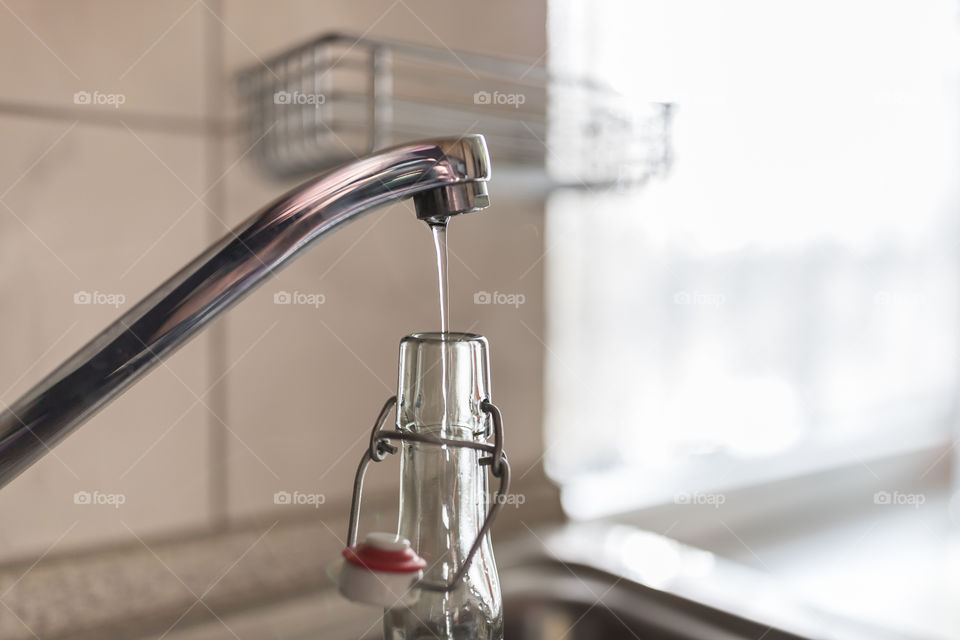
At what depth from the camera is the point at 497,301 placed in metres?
0.89

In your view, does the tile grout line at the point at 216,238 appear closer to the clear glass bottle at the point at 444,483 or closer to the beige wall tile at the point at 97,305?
A: the beige wall tile at the point at 97,305

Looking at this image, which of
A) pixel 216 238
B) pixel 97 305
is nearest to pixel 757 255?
pixel 216 238

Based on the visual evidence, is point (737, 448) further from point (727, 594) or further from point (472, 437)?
point (472, 437)

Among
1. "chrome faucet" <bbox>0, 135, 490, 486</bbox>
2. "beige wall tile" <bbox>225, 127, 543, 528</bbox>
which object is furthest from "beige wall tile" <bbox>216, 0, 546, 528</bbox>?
"chrome faucet" <bbox>0, 135, 490, 486</bbox>

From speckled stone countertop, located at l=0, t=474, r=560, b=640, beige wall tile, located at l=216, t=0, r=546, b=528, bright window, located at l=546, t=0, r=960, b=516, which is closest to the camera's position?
speckled stone countertop, located at l=0, t=474, r=560, b=640

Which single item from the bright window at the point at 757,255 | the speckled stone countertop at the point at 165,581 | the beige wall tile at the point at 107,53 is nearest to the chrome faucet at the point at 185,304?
the speckled stone countertop at the point at 165,581

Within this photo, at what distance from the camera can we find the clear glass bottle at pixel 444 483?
365 millimetres

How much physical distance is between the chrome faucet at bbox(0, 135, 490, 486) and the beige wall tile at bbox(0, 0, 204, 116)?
39 centimetres

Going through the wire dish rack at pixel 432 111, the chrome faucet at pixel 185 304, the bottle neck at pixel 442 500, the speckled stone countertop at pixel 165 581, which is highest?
Result: the wire dish rack at pixel 432 111

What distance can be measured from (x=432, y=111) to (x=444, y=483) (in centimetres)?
51

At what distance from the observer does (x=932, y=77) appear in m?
1.66

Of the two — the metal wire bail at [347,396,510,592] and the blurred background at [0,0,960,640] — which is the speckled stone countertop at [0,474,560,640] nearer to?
the blurred background at [0,0,960,640]

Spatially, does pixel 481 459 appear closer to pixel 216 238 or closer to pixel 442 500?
pixel 442 500

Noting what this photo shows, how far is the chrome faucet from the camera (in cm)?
33
